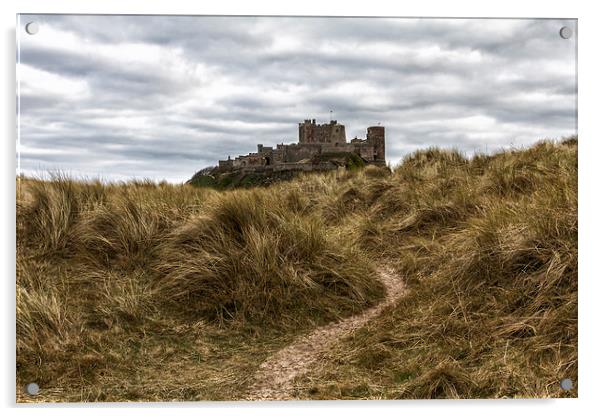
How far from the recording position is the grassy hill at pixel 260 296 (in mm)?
2791

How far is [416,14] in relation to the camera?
323cm

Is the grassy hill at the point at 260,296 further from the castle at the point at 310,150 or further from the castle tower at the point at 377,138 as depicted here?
the castle tower at the point at 377,138

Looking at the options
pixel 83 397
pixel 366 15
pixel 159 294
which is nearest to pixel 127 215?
pixel 159 294

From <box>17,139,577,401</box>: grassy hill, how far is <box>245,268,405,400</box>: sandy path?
0.07 metres

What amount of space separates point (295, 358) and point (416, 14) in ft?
7.34

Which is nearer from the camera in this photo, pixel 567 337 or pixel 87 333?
pixel 567 337

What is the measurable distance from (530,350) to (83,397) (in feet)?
7.79

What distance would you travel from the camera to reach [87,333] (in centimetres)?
305

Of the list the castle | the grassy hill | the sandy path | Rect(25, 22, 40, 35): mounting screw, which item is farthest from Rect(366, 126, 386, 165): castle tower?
Rect(25, 22, 40, 35): mounting screw

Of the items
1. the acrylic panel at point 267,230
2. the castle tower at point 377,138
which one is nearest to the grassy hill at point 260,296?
the acrylic panel at point 267,230

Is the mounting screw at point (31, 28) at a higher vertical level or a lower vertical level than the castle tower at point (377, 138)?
higher

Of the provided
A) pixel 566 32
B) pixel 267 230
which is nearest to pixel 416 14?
pixel 566 32

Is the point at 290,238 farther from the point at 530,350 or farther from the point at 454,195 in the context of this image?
the point at 454,195

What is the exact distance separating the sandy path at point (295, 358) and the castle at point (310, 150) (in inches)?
53.0
